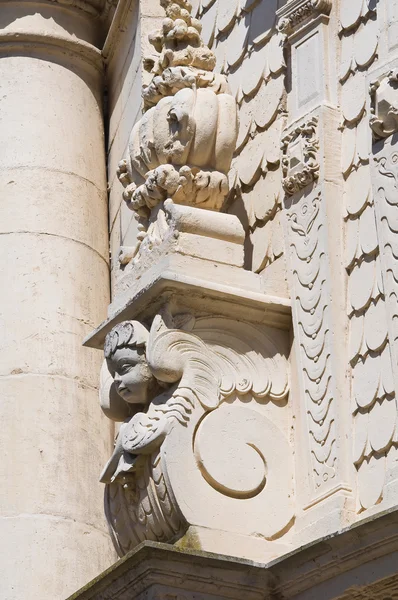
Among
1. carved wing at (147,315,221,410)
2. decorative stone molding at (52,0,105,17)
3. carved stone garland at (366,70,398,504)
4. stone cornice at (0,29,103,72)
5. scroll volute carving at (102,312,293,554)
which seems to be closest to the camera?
carved stone garland at (366,70,398,504)

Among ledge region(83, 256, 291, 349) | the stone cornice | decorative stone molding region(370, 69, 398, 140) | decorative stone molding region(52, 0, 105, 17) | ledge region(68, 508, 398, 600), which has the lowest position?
ledge region(68, 508, 398, 600)

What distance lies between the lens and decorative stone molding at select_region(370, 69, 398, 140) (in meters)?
6.90

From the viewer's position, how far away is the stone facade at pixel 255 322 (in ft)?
22.1

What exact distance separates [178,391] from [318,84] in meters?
1.35

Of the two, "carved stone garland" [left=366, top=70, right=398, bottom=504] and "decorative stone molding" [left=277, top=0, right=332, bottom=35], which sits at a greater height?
"decorative stone molding" [left=277, top=0, right=332, bottom=35]

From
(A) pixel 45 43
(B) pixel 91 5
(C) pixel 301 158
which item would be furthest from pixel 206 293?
(B) pixel 91 5

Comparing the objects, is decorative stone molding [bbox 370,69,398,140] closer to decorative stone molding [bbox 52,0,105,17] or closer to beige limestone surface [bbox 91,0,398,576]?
beige limestone surface [bbox 91,0,398,576]

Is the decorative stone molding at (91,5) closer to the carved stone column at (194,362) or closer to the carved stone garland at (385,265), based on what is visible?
the carved stone column at (194,362)

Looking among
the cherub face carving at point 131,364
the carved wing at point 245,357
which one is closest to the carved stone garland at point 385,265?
the carved wing at point 245,357

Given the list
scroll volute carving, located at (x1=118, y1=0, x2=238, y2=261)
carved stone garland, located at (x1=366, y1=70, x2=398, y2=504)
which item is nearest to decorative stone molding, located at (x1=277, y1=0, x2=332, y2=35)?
scroll volute carving, located at (x1=118, y1=0, x2=238, y2=261)

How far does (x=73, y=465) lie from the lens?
9102 mm

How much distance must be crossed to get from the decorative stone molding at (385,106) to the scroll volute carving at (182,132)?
881mm

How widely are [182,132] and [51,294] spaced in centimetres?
206

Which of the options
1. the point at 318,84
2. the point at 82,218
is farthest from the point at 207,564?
the point at 82,218
